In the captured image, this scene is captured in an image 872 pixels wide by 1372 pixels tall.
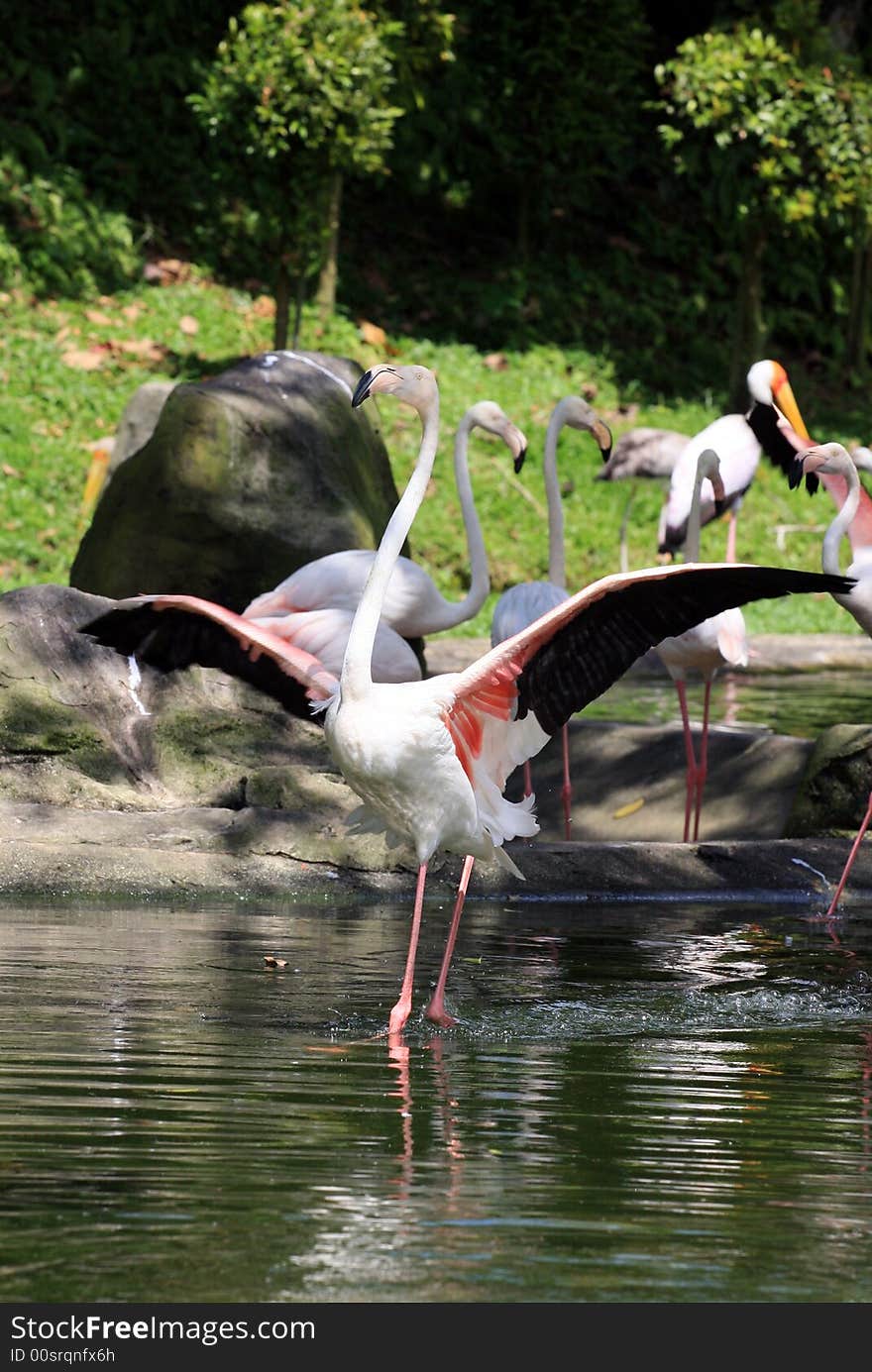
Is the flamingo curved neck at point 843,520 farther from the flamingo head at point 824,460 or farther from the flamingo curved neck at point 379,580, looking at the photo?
the flamingo curved neck at point 379,580

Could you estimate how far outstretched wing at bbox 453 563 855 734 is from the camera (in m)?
4.90

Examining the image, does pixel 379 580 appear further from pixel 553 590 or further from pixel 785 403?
pixel 785 403

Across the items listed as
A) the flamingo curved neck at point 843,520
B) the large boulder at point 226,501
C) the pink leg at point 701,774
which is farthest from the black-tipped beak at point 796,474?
the large boulder at point 226,501

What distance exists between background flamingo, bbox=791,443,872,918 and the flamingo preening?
2117 mm

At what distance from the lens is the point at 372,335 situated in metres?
17.8

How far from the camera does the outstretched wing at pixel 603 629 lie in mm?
4898

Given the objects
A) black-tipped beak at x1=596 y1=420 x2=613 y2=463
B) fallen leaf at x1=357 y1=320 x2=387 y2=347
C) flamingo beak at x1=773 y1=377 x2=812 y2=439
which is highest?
fallen leaf at x1=357 y1=320 x2=387 y2=347

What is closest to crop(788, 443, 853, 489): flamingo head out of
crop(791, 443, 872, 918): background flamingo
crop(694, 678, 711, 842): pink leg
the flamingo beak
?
crop(791, 443, 872, 918): background flamingo

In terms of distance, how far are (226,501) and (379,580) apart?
464 cm

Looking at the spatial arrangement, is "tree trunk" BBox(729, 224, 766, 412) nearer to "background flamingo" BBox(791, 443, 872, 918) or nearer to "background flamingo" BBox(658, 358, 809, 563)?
"background flamingo" BBox(658, 358, 809, 563)

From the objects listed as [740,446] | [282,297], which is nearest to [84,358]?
[282,297]

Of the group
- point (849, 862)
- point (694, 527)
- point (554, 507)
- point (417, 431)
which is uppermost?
point (417, 431)

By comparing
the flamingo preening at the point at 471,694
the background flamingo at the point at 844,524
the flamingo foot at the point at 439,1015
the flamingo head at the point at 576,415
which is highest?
the flamingo head at the point at 576,415
